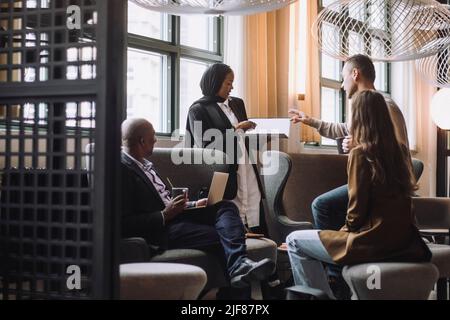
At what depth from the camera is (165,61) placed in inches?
220

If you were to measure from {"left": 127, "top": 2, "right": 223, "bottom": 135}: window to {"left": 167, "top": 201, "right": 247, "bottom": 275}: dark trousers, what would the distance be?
5.84 feet

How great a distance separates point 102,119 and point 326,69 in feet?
20.5

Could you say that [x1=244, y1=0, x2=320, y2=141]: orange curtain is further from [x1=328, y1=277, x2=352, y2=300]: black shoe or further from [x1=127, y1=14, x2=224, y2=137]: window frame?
[x1=328, y1=277, x2=352, y2=300]: black shoe

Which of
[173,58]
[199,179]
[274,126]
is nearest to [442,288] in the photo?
[199,179]

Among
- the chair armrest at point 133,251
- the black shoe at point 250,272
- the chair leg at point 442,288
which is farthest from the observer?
the chair leg at point 442,288

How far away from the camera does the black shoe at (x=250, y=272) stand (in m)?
3.43

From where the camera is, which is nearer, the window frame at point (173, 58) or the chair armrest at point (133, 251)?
the chair armrest at point (133, 251)

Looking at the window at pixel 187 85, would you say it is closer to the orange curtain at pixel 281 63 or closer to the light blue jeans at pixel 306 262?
the orange curtain at pixel 281 63

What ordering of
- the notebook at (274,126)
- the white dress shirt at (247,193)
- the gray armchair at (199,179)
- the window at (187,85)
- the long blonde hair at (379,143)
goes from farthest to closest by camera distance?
the window at (187,85) < the notebook at (274,126) < the white dress shirt at (247,193) < the gray armchair at (199,179) < the long blonde hair at (379,143)

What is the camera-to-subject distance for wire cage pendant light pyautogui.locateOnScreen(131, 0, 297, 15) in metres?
3.37

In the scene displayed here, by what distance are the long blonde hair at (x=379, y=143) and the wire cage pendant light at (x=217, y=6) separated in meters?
0.72

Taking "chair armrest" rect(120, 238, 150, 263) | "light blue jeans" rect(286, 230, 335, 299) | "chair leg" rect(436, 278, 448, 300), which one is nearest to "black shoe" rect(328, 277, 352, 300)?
"chair leg" rect(436, 278, 448, 300)

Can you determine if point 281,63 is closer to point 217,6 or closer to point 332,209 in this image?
point 332,209

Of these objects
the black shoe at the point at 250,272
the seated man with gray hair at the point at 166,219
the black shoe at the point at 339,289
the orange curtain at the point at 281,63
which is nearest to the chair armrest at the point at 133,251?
the seated man with gray hair at the point at 166,219
